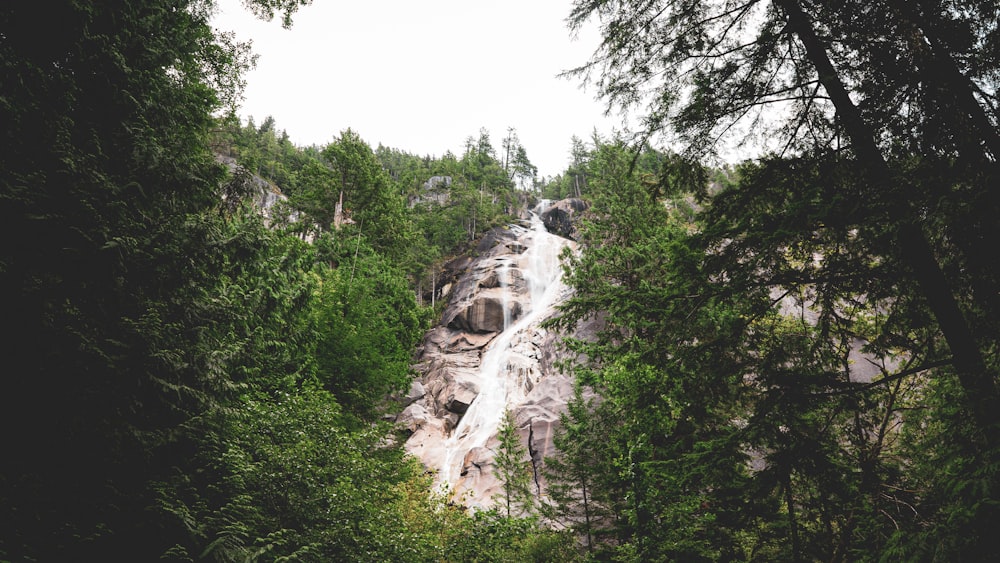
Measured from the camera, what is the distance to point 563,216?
5362 centimetres

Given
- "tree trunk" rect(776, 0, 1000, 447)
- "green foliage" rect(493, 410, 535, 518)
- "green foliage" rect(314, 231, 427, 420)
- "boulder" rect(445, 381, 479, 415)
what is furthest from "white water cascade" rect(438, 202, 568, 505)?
"tree trunk" rect(776, 0, 1000, 447)

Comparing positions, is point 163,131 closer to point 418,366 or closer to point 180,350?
point 180,350

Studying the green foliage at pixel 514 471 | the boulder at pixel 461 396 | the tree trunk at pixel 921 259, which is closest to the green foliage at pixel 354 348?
the boulder at pixel 461 396

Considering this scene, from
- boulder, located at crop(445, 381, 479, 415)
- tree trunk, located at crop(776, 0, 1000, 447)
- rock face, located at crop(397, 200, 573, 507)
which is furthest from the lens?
boulder, located at crop(445, 381, 479, 415)

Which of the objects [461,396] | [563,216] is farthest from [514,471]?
[563,216]

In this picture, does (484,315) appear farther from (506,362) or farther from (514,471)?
(514,471)

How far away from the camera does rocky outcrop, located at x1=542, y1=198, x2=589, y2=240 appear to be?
5122 cm

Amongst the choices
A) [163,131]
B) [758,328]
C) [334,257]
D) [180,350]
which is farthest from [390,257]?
[758,328]

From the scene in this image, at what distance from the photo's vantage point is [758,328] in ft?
14.6

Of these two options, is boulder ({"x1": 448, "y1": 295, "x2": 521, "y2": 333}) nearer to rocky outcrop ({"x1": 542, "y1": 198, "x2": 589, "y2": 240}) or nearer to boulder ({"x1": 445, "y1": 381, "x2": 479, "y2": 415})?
boulder ({"x1": 445, "y1": 381, "x2": 479, "y2": 415})

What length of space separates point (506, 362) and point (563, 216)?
3134 centimetres

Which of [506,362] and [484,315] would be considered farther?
[484,315]

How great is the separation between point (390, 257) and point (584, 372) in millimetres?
18677

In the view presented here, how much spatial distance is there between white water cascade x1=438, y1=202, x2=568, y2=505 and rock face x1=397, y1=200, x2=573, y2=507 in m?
0.06
